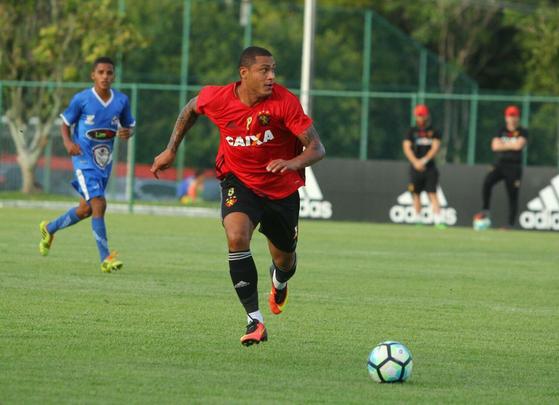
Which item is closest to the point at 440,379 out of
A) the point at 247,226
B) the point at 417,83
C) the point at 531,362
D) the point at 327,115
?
the point at 531,362

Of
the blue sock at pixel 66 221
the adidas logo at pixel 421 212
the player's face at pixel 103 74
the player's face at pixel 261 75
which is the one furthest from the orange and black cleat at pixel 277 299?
the adidas logo at pixel 421 212

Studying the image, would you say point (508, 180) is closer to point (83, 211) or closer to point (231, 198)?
point (83, 211)

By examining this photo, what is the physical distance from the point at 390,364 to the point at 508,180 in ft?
58.0

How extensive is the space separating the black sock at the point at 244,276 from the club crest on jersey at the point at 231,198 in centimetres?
40

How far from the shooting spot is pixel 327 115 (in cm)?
4197

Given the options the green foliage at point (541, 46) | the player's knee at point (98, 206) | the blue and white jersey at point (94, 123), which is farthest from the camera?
the green foliage at point (541, 46)

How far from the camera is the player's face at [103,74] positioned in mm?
13984

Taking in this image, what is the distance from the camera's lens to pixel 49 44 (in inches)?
1308

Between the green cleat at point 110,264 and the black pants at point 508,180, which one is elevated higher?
the black pants at point 508,180

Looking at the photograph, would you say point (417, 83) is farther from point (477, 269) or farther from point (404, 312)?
point (404, 312)

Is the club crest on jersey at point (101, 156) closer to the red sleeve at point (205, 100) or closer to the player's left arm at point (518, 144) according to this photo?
the red sleeve at point (205, 100)

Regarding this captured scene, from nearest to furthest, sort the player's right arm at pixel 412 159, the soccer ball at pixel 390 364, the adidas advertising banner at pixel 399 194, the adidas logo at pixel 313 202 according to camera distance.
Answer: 1. the soccer ball at pixel 390 364
2. the player's right arm at pixel 412 159
3. the adidas advertising banner at pixel 399 194
4. the adidas logo at pixel 313 202

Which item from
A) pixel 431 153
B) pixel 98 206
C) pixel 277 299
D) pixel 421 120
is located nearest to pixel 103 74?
pixel 98 206

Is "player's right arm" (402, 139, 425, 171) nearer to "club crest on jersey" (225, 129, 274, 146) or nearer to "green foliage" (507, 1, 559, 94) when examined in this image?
"club crest on jersey" (225, 129, 274, 146)
